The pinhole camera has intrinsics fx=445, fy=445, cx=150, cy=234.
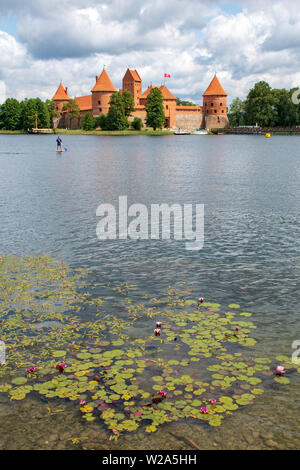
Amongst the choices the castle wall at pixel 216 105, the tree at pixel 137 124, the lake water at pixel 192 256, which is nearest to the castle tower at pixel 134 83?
the tree at pixel 137 124

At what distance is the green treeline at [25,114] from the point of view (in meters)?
132

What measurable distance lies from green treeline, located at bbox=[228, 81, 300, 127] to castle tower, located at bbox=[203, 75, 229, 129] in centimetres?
790

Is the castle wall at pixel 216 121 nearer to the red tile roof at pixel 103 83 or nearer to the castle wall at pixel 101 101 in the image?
the red tile roof at pixel 103 83

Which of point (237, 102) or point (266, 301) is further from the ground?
point (237, 102)

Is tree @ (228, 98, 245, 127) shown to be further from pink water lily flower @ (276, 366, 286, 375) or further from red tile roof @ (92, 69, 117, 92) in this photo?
pink water lily flower @ (276, 366, 286, 375)

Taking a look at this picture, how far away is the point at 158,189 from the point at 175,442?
19.8 m

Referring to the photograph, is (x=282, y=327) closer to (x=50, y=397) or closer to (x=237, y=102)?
(x=50, y=397)

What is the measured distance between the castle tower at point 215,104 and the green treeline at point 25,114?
5120cm

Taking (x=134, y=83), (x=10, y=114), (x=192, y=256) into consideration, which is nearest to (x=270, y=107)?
(x=134, y=83)

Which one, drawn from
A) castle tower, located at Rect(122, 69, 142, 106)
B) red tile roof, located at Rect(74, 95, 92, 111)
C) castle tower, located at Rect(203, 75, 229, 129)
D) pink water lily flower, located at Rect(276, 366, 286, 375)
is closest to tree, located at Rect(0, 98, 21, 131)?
red tile roof, located at Rect(74, 95, 92, 111)

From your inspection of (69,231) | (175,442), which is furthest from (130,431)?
(69,231)

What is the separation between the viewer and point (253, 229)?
47.2 ft

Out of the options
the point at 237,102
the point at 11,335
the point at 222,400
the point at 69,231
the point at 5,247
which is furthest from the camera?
the point at 237,102

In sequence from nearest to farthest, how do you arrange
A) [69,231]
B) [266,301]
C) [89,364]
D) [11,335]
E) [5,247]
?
[89,364]
[11,335]
[266,301]
[5,247]
[69,231]
